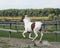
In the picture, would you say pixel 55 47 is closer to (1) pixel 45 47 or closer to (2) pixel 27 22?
(1) pixel 45 47

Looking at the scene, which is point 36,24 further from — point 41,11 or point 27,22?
point 41,11

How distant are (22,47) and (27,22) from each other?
12.3 feet

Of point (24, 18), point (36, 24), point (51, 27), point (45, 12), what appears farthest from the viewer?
point (45, 12)

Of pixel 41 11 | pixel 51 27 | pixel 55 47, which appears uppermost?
pixel 55 47

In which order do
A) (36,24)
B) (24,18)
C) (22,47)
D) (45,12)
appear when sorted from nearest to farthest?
(22,47), (36,24), (24,18), (45,12)

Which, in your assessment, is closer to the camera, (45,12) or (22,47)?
(22,47)

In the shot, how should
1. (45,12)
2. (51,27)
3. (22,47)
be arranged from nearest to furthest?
(22,47) → (51,27) → (45,12)

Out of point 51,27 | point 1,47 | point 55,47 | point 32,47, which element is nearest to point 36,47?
point 32,47

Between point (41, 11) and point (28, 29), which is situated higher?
point (28, 29)

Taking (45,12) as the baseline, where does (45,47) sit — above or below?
above

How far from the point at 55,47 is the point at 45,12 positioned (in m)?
61.2

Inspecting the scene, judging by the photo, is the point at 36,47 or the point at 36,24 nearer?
the point at 36,47

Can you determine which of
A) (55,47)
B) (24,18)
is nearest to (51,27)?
(24,18)

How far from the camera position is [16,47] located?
11352 mm
